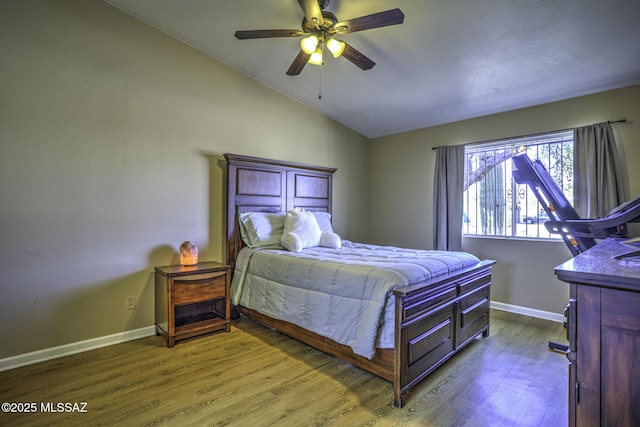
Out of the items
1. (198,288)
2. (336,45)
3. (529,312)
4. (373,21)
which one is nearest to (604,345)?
(373,21)

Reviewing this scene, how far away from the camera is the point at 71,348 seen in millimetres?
2586

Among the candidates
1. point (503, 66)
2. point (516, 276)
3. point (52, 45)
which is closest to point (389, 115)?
point (503, 66)

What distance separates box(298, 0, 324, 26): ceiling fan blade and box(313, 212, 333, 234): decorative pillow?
2.31 metres

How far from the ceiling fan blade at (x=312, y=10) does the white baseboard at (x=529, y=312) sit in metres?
3.78

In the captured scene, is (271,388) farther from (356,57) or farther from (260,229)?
(356,57)

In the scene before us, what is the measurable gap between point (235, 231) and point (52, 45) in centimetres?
225

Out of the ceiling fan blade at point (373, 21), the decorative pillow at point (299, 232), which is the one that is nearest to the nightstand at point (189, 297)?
the decorative pillow at point (299, 232)

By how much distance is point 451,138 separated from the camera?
4289 mm

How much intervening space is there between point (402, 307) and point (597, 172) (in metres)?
2.84

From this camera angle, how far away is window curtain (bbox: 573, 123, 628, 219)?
304 cm

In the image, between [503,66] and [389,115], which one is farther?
[389,115]

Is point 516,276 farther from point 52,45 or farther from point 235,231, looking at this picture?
point 52,45

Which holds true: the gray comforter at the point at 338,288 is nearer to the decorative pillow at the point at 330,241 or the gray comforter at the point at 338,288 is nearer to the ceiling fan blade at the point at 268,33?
the decorative pillow at the point at 330,241

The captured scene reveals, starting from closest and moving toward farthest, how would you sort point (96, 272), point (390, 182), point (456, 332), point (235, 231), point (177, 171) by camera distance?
point (456, 332) < point (96, 272) < point (177, 171) < point (235, 231) < point (390, 182)
